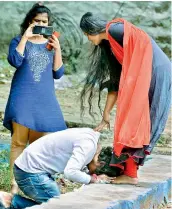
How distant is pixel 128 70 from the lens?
617 centimetres

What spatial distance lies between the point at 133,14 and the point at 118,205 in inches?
242

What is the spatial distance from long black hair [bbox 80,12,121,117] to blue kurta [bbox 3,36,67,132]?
12.9 inches

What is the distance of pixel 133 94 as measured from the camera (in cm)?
614

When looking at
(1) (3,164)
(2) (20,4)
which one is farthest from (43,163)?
(2) (20,4)

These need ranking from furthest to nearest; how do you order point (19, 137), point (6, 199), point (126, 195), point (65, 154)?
1. point (19, 137)
2. point (126, 195)
3. point (6, 199)
4. point (65, 154)

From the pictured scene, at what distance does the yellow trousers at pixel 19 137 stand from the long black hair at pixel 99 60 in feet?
1.74

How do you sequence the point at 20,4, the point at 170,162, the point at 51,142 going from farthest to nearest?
the point at 20,4 → the point at 170,162 → the point at 51,142

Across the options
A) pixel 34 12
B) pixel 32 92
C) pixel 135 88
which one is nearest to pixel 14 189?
pixel 32 92

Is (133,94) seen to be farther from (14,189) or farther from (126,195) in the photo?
(14,189)

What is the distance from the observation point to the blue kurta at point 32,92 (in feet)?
21.1

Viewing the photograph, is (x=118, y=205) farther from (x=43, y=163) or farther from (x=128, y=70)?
(x=128, y=70)

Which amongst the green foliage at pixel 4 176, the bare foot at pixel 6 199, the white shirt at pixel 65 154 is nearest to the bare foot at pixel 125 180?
the green foliage at pixel 4 176

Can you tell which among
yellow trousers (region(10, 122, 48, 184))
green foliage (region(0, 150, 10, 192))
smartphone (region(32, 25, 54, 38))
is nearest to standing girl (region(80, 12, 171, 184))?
smartphone (region(32, 25, 54, 38))

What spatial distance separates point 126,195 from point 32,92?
46.4 inches
